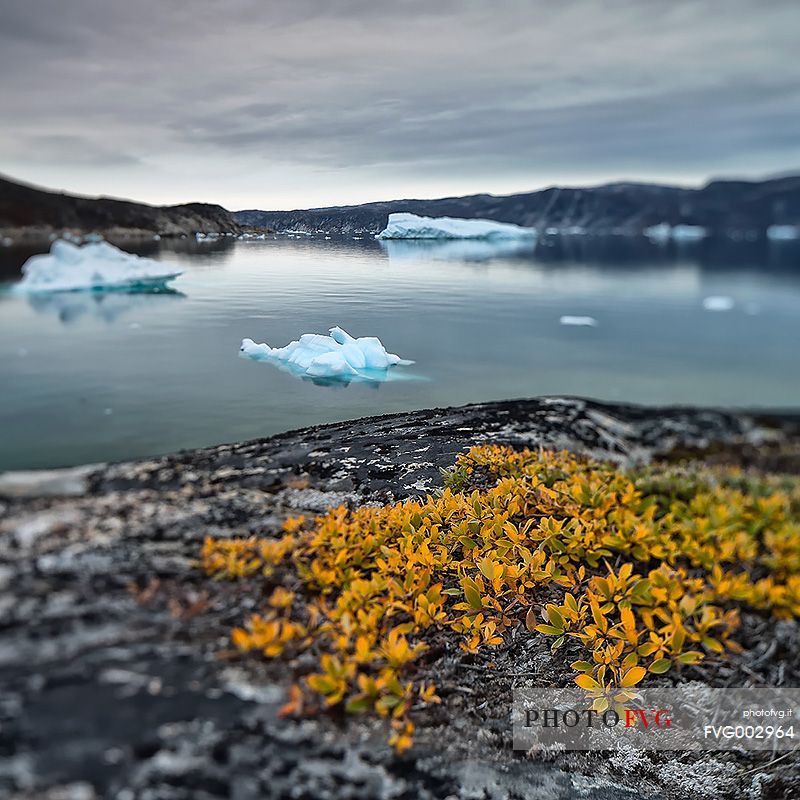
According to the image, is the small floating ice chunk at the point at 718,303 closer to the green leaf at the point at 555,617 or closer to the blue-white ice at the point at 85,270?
the green leaf at the point at 555,617

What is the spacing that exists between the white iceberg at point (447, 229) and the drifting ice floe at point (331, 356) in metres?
1.48

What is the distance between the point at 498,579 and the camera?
11.0ft

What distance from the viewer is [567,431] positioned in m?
6.06

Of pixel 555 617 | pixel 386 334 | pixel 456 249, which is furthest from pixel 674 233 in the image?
pixel 555 617

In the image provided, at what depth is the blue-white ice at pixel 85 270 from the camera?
3.99 m

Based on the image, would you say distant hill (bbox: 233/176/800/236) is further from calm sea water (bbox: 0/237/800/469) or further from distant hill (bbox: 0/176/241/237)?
distant hill (bbox: 0/176/241/237)

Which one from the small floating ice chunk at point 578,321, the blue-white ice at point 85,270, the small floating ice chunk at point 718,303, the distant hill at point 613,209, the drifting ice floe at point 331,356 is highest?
the distant hill at point 613,209

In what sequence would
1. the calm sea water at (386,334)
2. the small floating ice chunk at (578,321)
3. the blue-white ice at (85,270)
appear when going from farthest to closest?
the small floating ice chunk at (578,321)
the blue-white ice at (85,270)
the calm sea water at (386,334)

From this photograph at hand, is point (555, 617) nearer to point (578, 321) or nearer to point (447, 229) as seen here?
point (578, 321)

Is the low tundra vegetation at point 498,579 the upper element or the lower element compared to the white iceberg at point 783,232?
lower

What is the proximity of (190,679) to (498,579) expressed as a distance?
1764 mm

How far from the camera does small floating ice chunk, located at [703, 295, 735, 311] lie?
5.70 m

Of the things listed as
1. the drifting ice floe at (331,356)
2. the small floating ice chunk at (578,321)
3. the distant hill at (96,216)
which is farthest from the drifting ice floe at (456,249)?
the distant hill at (96,216)

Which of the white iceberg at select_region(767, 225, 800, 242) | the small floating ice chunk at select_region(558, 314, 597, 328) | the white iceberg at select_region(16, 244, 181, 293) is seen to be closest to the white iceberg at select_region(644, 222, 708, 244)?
the white iceberg at select_region(767, 225, 800, 242)
